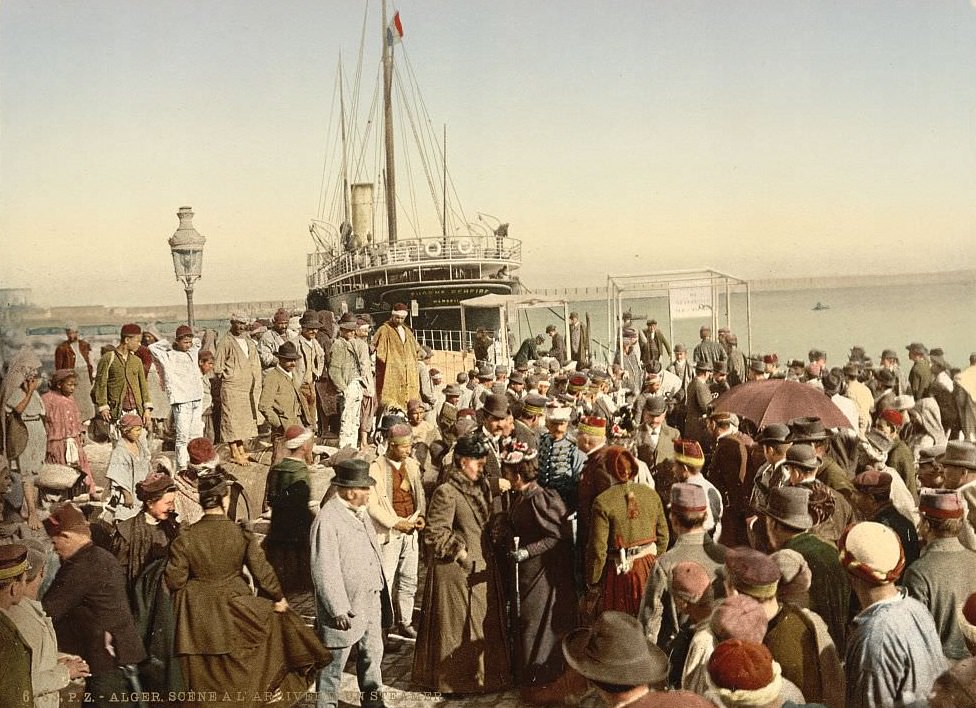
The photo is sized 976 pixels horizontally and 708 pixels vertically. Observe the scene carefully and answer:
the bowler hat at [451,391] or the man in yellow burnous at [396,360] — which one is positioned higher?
the man in yellow burnous at [396,360]

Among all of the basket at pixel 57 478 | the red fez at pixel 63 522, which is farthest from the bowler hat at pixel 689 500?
the basket at pixel 57 478

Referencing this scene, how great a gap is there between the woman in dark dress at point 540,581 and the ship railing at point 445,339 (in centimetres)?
443

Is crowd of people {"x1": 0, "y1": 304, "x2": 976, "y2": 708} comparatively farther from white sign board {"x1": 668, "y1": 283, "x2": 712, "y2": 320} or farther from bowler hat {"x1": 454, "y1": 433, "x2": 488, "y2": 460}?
white sign board {"x1": 668, "y1": 283, "x2": 712, "y2": 320}

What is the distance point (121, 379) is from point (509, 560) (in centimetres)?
390

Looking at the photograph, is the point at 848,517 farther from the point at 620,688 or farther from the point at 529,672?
the point at 620,688

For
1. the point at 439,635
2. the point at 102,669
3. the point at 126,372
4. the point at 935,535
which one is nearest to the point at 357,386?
the point at 126,372

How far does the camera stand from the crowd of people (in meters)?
3.12

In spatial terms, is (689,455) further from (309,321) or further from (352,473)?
(309,321)

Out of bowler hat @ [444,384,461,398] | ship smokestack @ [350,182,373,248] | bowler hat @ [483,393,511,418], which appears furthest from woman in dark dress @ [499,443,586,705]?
ship smokestack @ [350,182,373,248]

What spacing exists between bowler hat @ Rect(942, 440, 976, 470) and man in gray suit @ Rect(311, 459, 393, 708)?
10.4 ft

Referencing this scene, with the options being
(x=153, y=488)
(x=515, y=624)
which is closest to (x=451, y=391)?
(x=515, y=624)

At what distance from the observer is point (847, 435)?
5.93 meters

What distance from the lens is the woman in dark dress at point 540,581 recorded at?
4621mm

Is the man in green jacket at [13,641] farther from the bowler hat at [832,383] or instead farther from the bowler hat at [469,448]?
the bowler hat at [832,383]
